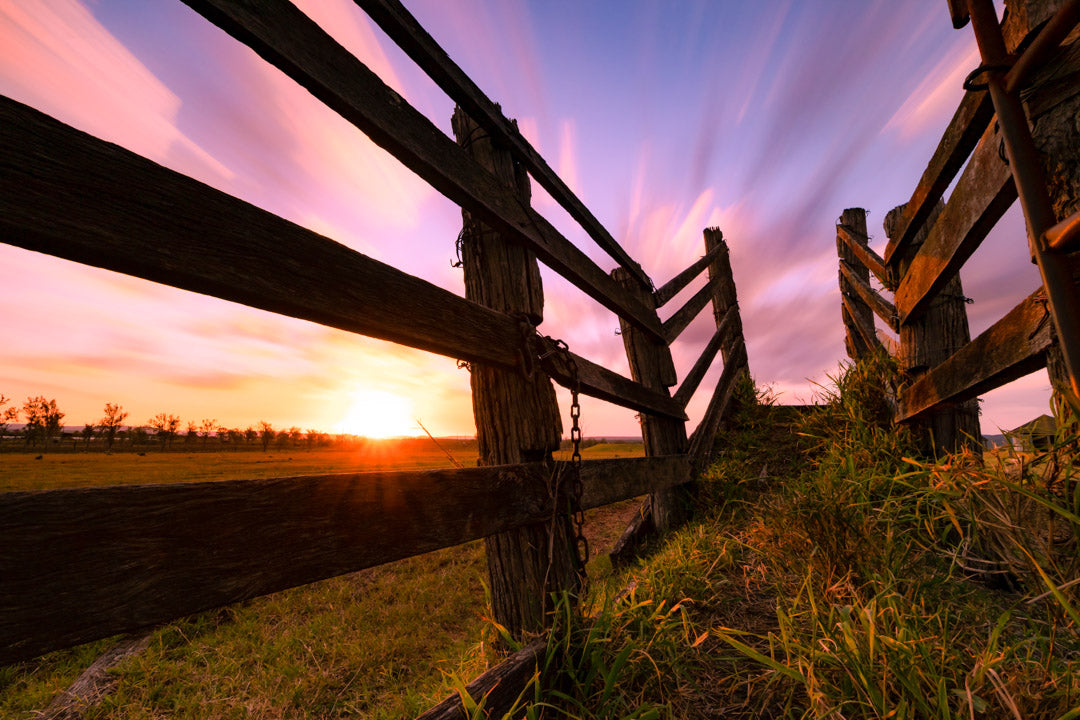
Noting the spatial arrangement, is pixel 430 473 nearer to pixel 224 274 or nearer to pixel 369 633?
pixel 224 274

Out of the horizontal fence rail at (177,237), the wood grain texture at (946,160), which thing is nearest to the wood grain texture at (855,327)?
the wood grain texture at (946,160)

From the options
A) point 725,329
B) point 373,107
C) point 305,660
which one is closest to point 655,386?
point 725,329

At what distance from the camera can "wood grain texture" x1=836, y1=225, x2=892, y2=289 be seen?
11.8 ft

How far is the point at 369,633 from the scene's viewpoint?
4.06m

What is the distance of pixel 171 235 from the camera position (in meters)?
0.98

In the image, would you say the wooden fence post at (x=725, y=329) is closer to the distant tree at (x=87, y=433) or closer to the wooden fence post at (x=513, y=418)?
the wooden fence post at (x=513, y=418)

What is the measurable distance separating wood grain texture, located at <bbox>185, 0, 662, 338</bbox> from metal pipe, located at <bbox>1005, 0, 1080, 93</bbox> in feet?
5.93

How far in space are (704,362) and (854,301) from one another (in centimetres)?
185

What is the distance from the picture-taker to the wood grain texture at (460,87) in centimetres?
192

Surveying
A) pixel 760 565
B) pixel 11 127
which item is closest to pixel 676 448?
pixel 760 565

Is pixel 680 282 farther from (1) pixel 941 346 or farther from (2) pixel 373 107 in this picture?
(2) pixel 373 107

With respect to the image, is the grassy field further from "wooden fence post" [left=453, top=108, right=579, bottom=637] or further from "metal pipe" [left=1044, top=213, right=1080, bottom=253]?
"metal pipe" [left=1044, top=213, right=1080, bottom=253]

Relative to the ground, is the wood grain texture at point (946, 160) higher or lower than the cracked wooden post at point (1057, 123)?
higher

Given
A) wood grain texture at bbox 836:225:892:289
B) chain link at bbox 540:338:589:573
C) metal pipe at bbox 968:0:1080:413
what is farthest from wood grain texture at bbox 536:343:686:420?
wood grain texture at bbox 836:225:892:289
